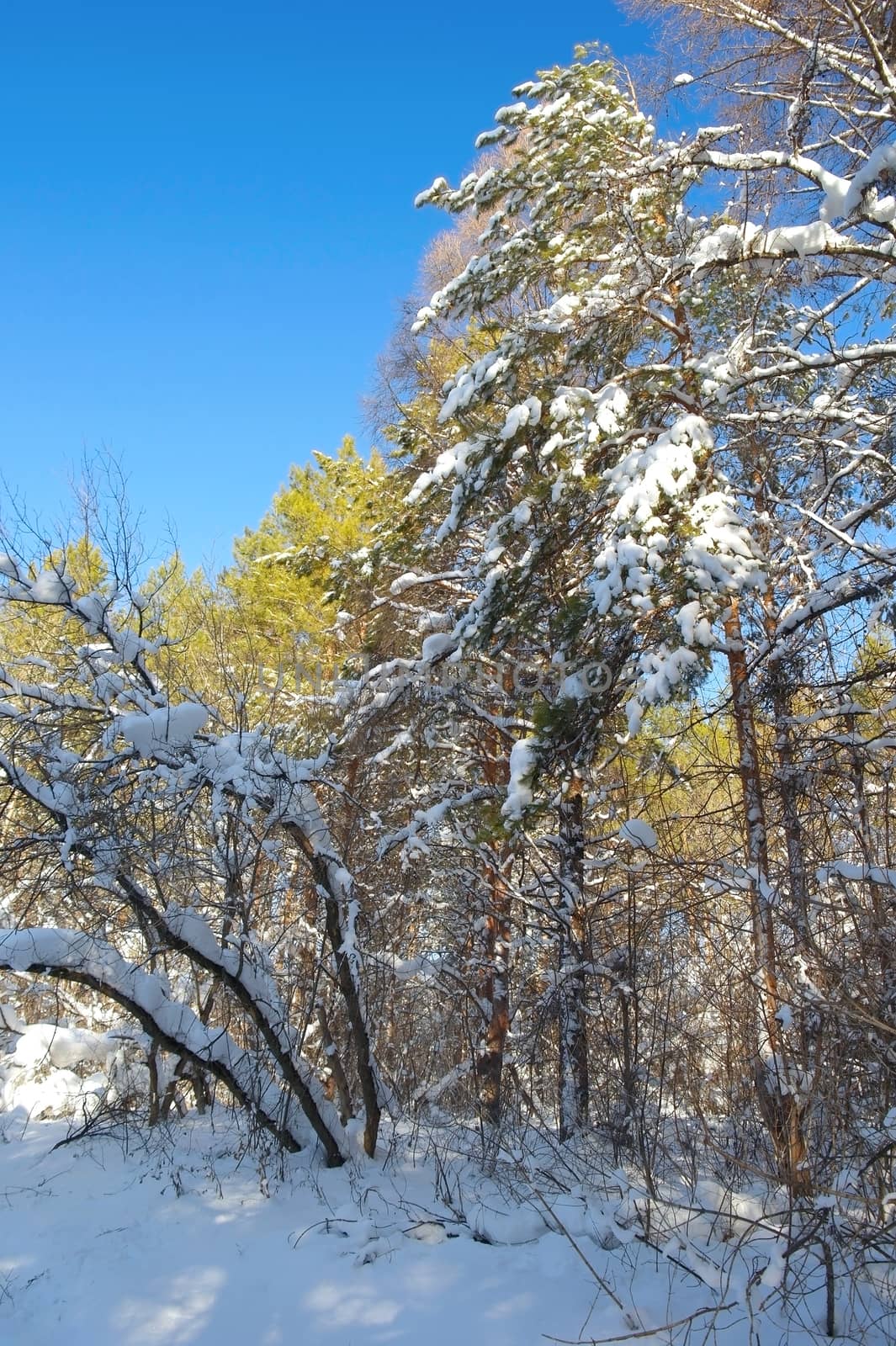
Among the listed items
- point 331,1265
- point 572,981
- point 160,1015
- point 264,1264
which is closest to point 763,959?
point 572,981

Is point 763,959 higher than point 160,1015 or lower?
higher

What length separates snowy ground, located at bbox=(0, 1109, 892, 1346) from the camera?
3842mm

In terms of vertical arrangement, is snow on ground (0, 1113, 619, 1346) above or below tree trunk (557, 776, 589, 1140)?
below

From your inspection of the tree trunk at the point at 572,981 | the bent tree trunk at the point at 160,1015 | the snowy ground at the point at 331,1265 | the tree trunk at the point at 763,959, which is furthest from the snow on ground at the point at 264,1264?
the tree trunk at the point at 572,981

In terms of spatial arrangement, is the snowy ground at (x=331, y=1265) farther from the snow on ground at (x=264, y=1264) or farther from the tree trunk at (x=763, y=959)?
the tree trunk at (x=763, y=959)

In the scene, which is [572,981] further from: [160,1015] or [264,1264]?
[264,1264]

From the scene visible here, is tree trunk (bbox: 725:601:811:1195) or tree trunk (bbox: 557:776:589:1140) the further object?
tree trunk (bbox: 557:776:589:1140)

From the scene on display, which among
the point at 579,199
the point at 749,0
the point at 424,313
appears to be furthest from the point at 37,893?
the point at 749,0

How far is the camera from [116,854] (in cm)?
592

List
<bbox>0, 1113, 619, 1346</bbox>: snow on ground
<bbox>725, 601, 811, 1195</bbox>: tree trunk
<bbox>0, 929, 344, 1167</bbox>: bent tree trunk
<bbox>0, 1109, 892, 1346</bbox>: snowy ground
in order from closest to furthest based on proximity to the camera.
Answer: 1. <bbox>0, 1109, 892, 1346</bbox>: snowy ground
2. <bbox>0, 1113, 619, 1346</bbox>: snow on ground
3. <bbox>725, 601, 811, 1195</bbox>: tree trunk
4. <bbox>0, 929, 344, 1167</bbox>: bent tree trunk

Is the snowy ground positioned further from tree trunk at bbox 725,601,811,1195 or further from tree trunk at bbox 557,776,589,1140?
tree trunk at bbox 557,776,589,1140

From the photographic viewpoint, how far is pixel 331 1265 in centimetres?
455

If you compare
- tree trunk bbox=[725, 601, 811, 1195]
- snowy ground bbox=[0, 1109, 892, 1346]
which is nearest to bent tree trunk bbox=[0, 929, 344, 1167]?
snowy ground bbox=[0, 1109, 892, 1346]

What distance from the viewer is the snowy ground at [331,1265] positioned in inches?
151
